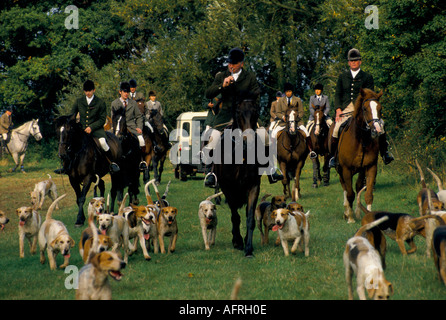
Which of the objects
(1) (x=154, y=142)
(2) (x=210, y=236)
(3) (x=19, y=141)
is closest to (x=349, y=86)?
(2) (x=210, y=236)

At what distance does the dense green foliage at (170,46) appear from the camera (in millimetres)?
33906

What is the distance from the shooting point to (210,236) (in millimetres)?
10734

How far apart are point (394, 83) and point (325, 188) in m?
4.50

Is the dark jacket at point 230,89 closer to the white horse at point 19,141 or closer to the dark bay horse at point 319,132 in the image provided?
the dark bay horse at point 319,132

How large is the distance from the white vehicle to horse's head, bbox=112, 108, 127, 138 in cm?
769

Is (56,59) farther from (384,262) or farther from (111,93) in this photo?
(384,262)

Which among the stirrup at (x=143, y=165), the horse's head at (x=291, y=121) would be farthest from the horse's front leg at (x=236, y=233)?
the stirrup at (x=143, y=165)

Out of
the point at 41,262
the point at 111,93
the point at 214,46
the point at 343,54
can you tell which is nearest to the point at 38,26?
the point at 111,93

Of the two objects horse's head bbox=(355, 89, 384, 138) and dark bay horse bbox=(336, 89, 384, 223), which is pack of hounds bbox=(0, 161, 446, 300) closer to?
horse's head bbox=(355, 89, 384, 138)

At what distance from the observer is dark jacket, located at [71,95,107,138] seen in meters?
14.9

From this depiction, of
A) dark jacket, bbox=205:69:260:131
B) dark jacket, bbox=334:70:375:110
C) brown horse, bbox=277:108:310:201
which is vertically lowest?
brown horse, bbox=277:108:310:201

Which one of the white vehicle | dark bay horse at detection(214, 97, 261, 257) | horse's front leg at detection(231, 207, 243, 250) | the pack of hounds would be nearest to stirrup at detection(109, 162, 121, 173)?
the pack of hounds

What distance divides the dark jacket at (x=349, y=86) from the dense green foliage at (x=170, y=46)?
397 inches

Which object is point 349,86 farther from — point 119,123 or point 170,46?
point 170,46
